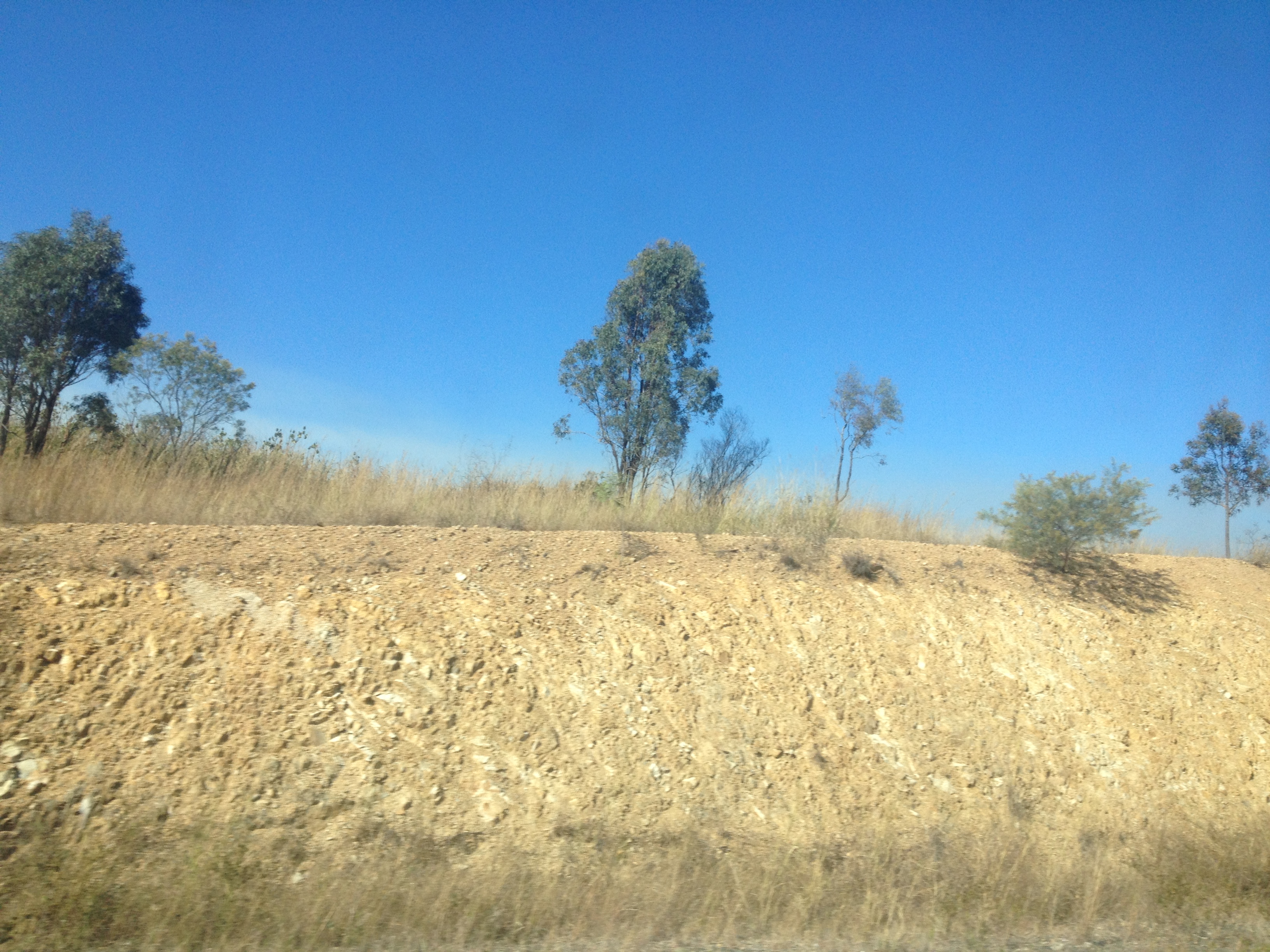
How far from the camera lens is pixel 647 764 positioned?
242 inches

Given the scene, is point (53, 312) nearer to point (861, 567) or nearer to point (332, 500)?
point (332, 500)

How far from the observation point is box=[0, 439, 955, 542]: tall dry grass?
8.58 m

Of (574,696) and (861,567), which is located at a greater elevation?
(861,567)

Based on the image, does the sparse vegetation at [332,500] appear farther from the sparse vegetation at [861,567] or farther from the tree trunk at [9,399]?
the tree trunk at [9,399]

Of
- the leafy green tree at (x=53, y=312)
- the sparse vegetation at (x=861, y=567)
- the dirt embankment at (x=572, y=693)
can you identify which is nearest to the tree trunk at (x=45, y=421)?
the leafy green tree at (x=53, y=312)

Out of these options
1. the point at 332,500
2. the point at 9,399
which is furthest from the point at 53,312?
the point at 332,500

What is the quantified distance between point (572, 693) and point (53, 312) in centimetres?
1609

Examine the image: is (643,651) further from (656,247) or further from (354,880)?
(656,247)

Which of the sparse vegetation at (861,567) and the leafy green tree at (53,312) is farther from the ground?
the leafy green tree at (53,312)

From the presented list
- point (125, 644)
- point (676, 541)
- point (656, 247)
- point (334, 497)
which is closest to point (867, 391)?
point (656, 247)

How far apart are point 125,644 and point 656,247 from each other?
16.0m

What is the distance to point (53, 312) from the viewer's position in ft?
53.8

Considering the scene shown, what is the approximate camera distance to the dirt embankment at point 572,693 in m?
5.24

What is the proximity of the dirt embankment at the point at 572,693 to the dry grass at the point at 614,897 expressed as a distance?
0.27 metres
